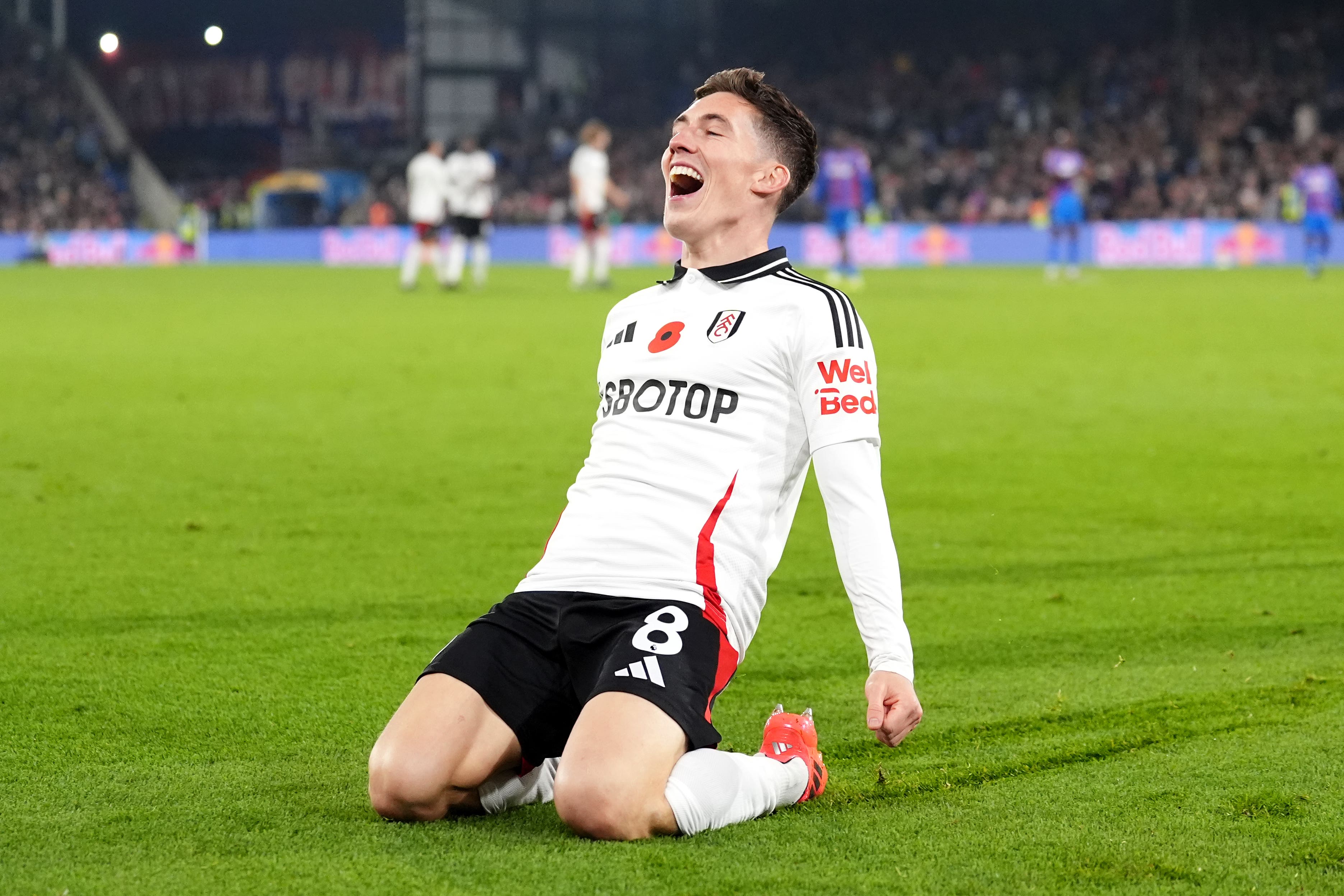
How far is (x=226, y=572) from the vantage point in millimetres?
5797

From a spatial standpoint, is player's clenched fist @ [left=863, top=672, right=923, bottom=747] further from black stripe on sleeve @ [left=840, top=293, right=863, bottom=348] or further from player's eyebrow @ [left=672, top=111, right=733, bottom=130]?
player's eyebrow @ [left=672, top=111, right=733, bottom=130]

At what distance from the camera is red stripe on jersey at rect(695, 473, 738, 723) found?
3373 mm

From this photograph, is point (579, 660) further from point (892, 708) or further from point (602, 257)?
point (602, 257)

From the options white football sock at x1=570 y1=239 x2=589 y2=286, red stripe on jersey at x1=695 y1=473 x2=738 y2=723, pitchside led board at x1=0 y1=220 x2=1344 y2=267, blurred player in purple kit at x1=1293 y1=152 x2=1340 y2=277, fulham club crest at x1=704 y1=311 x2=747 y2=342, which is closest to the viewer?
red stripe on jersey at x1=695 y1=473 x2=738 y2=723

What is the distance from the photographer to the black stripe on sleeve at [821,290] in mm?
3373

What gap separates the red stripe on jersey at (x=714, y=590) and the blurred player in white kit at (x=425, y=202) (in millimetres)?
19880

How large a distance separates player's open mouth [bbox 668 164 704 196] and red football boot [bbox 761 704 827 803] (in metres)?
1.10

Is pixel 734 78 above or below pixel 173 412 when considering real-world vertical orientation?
above

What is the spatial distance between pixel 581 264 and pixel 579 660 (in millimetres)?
19608

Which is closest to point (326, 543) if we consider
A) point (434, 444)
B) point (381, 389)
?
point (434, 444)

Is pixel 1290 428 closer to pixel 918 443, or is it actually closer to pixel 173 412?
pixel 918 443

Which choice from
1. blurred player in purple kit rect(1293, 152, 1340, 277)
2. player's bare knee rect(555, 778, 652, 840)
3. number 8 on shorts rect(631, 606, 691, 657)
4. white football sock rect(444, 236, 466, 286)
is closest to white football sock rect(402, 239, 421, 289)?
white football sock rect(444, 236, 466, 286)

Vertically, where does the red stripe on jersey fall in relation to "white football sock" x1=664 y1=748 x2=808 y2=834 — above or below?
above

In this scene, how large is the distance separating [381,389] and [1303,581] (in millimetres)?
7008
